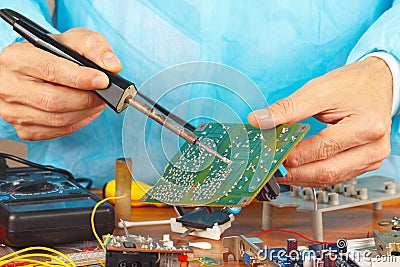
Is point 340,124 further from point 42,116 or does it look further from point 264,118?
point 42,116

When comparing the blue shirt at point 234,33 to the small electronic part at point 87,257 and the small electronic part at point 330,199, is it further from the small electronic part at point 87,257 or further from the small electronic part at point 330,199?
the small electronic part at point 87,257

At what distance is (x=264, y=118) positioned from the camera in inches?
40.6

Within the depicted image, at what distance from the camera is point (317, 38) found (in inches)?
60.0

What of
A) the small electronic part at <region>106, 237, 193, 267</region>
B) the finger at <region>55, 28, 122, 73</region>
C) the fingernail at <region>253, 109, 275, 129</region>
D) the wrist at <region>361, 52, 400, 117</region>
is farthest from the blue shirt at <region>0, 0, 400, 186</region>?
the small electronic part at <region>106, 237, 193, 267</region>

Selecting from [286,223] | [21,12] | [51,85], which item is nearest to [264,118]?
[286,223]

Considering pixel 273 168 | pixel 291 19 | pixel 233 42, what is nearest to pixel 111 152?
pixel 233 42

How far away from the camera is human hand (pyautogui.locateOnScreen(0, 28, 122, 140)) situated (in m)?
1.13

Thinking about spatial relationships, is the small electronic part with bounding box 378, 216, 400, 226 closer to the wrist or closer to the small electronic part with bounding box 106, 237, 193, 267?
A: the wrist

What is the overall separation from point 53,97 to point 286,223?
46 cm

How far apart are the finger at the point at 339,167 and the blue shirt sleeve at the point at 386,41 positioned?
0.17 meters

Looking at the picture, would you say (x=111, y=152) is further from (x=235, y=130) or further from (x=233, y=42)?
(x=235, y=130)

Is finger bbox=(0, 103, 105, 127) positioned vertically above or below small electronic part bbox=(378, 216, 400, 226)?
above

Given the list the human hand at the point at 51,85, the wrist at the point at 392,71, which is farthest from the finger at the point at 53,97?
the wrist at the point at 392,71

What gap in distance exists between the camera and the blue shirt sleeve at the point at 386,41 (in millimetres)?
1313
